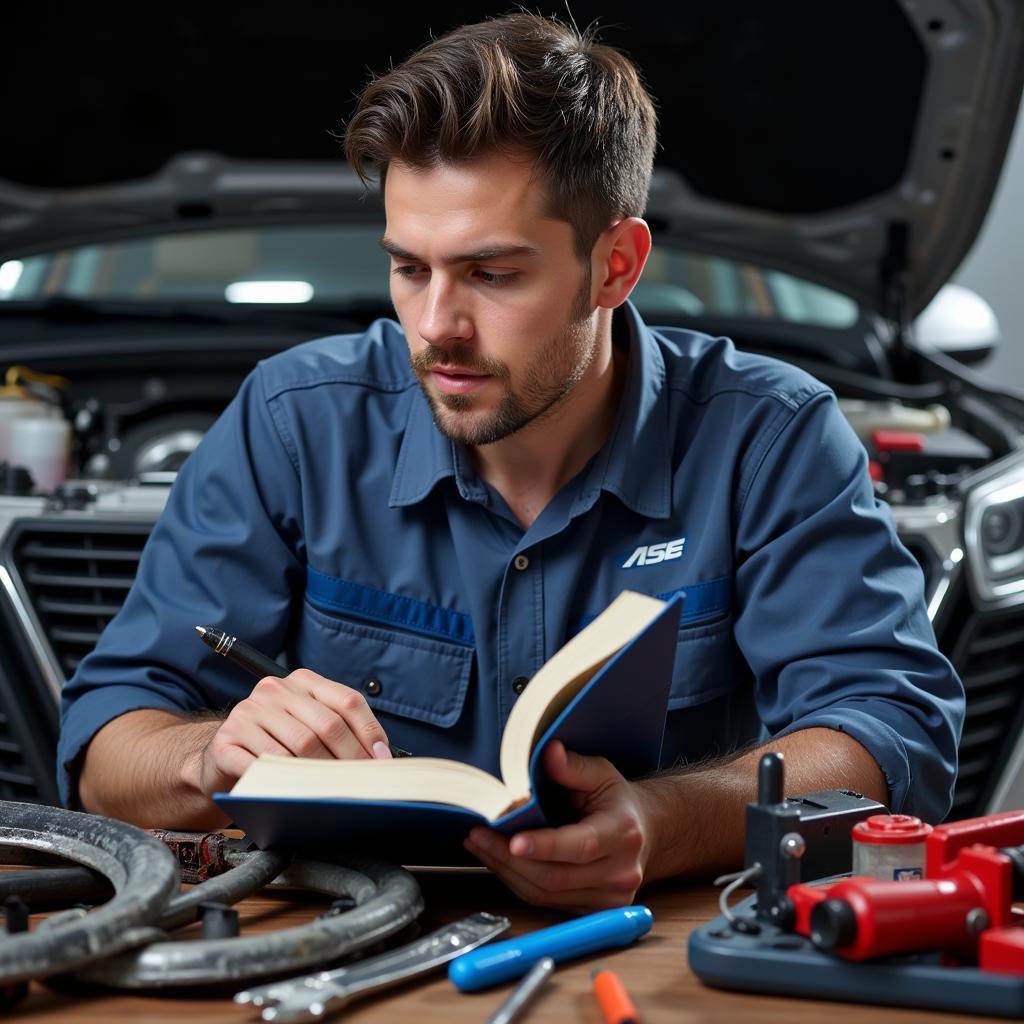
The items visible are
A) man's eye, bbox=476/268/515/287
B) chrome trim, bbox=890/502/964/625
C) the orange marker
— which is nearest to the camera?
the orange marker

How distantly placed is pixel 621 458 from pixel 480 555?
6.2 inches

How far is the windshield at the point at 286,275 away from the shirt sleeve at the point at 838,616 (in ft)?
3.60

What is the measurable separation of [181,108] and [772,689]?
4.94 ft

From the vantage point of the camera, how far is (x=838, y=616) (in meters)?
1.21

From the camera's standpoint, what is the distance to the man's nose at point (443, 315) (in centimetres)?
113

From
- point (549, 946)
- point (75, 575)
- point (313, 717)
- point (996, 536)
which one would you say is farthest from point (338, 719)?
point (996, 536)

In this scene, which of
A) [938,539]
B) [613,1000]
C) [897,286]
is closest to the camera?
[613,1000]

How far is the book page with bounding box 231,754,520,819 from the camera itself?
31.5 inches

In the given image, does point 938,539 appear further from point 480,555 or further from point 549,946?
point 549,946

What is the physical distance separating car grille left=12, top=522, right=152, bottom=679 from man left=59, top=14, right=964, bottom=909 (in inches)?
14.2

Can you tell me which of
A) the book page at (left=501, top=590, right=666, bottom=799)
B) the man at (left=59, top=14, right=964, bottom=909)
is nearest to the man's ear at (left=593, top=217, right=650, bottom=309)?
the man at (left=59, top=14, right=964, bottom=909)

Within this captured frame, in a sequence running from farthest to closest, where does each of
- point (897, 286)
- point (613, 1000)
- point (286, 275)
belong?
point (286, 275)
point (897, 286)
point (613, 1000)

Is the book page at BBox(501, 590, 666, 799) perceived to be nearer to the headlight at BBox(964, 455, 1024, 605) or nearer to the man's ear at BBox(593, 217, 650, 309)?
the man's ear at BBox(593, 217, 650, 309)

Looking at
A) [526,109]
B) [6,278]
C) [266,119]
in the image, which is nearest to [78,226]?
[6,278]
